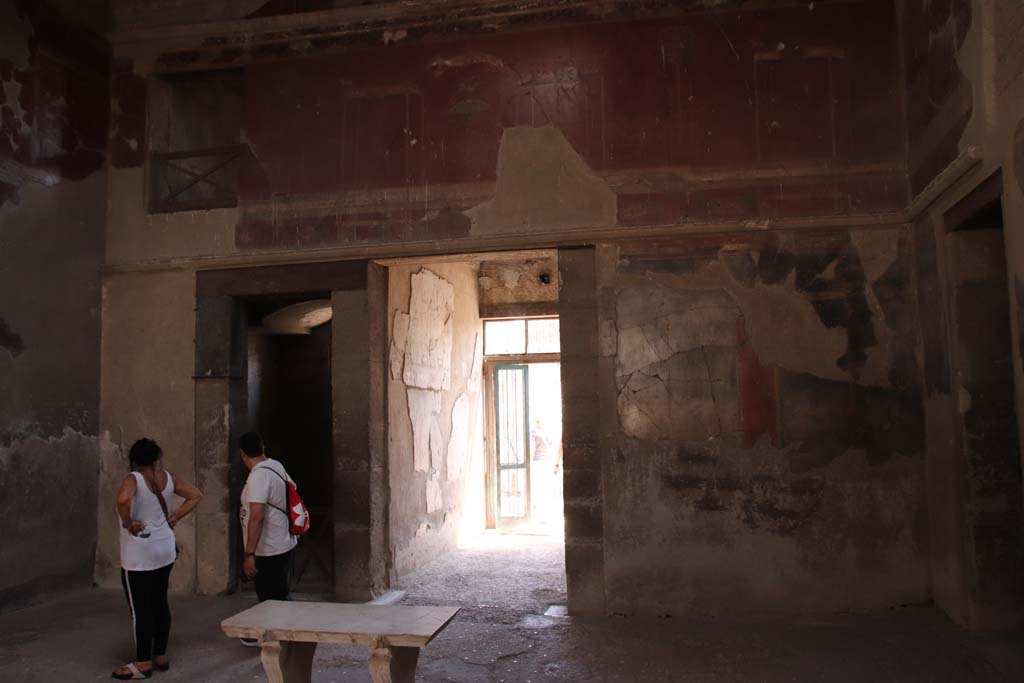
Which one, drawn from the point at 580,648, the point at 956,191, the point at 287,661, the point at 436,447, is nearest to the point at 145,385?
the point at 436,447

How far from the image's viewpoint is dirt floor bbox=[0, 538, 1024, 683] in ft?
13.8

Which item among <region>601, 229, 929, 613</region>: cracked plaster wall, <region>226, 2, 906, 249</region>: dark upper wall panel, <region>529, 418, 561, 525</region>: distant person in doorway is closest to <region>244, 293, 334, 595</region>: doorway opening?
<region>226, 2, 906, 249</region>: dark upper wall panel

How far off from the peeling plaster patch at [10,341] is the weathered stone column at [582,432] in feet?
13.0

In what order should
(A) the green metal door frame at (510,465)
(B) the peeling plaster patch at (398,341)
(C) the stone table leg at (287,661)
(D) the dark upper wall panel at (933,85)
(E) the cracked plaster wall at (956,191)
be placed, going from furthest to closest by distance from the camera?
(A) the green metal door frame at (510,465)
(B) the peeling plaster patch at (398,341)
(D) the dark upper wall panel at (933,85)
(E) the cracked plaster wall at (956,191)
(C) the stone table leg at (287,661)

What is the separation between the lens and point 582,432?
5547 mm

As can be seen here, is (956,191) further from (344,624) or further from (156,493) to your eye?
(156,493)

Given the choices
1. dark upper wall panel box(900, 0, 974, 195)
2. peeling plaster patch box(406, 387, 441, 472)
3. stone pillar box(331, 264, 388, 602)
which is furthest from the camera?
peeling plaster patch box(406, 387, 441, 472)

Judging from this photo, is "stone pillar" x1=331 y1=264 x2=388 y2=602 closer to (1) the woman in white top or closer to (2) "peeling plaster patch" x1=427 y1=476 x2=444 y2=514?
(2) "peeling plaster patch" x1=427 y1=476 x2=444 y2=514

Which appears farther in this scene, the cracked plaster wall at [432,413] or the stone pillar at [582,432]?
the cracked plaster wall at [432,413]

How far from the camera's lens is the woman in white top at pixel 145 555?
4.22 meters

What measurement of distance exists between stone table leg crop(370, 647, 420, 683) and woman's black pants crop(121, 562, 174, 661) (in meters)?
1.46

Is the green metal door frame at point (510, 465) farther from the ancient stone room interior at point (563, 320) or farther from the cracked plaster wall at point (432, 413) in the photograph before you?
the ancient stone room interior at point (563, 320)

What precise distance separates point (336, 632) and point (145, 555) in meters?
1.40

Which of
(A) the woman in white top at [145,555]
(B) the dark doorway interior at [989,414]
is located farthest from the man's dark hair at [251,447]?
(B) the dark doorway interior at [989,414]
